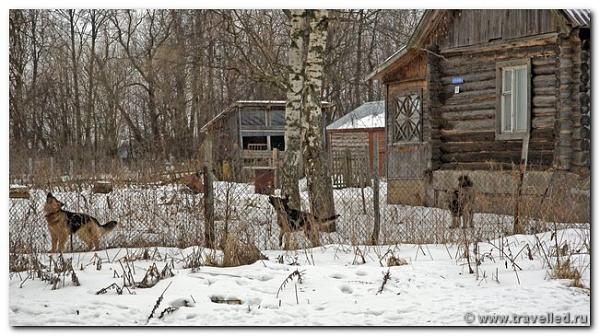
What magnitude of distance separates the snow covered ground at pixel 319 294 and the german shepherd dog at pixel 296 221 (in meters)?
0.95

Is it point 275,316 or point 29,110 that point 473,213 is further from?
point 29,110

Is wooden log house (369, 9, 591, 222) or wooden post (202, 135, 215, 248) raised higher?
wooden log house (369, 9, 591, 222)

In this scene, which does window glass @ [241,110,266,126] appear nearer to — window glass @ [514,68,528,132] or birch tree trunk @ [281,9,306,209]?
window glass @ [514,68,528,132]

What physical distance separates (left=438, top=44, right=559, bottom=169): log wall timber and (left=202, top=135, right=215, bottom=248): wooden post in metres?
5.03

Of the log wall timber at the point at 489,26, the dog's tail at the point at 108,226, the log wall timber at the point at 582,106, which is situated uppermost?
the log wall timber at the point at 489,26

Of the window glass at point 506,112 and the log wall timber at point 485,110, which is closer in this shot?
the log wall timber at point 485,110

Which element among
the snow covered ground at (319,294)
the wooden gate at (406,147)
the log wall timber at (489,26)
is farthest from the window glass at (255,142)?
the snow covered ground at (319,294)

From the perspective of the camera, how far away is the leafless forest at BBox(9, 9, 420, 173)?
19.8ft

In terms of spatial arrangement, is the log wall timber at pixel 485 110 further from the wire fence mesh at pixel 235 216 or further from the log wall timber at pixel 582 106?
the wire fence mesh at pixel 235 216

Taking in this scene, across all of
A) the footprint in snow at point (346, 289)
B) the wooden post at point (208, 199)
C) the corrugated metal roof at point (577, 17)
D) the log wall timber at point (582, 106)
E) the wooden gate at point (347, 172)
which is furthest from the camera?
the wooden gate at point (347, 172)

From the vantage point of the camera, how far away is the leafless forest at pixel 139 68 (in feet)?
19.8

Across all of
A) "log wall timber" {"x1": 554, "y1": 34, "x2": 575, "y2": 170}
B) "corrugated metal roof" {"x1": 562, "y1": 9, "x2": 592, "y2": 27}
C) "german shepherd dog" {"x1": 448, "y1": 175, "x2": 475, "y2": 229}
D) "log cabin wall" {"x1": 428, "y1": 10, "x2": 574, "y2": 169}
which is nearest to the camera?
"german shepherd dog" {"x1": 448, "y1": 175, "x2": 475, "y2": 229}

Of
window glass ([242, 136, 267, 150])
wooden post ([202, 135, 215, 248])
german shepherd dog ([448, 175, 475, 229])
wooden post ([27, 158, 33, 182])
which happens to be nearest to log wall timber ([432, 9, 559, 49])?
german shepherd dog ([448, 175, 475, 229])

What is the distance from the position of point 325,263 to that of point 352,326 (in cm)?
139
